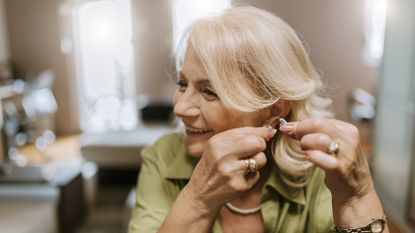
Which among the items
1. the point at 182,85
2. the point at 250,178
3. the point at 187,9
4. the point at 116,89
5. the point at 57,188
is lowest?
the point at 57,188

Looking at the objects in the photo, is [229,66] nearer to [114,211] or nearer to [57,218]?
[57,218]

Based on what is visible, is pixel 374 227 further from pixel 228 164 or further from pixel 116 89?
pixel 116 89

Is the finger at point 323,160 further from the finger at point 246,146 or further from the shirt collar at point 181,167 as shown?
the shirt collar at point 181,167

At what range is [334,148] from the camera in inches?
19.3

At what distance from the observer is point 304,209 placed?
0.73m

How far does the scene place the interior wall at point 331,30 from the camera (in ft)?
3.54

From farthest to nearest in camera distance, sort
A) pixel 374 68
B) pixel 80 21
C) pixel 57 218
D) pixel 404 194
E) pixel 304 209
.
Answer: pixel 404 194 < pixel 57 218 < pixel 374 68 < pixel 80 21 < pixel 304 209

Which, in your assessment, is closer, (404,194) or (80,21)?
(80,21)

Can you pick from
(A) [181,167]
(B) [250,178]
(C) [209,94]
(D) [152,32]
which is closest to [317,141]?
(B) [250,178]

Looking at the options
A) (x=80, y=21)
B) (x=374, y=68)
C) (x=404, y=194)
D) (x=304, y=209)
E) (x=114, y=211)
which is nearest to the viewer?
(x=304, y=209)

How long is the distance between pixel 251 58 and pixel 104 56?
1.05 meters

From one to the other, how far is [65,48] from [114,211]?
112 centimetres

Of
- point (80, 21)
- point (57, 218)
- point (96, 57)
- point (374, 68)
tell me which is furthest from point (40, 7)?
point (374, 68)

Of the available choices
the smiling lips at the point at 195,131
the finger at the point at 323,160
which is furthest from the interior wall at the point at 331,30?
the finger at the point at 323,160
